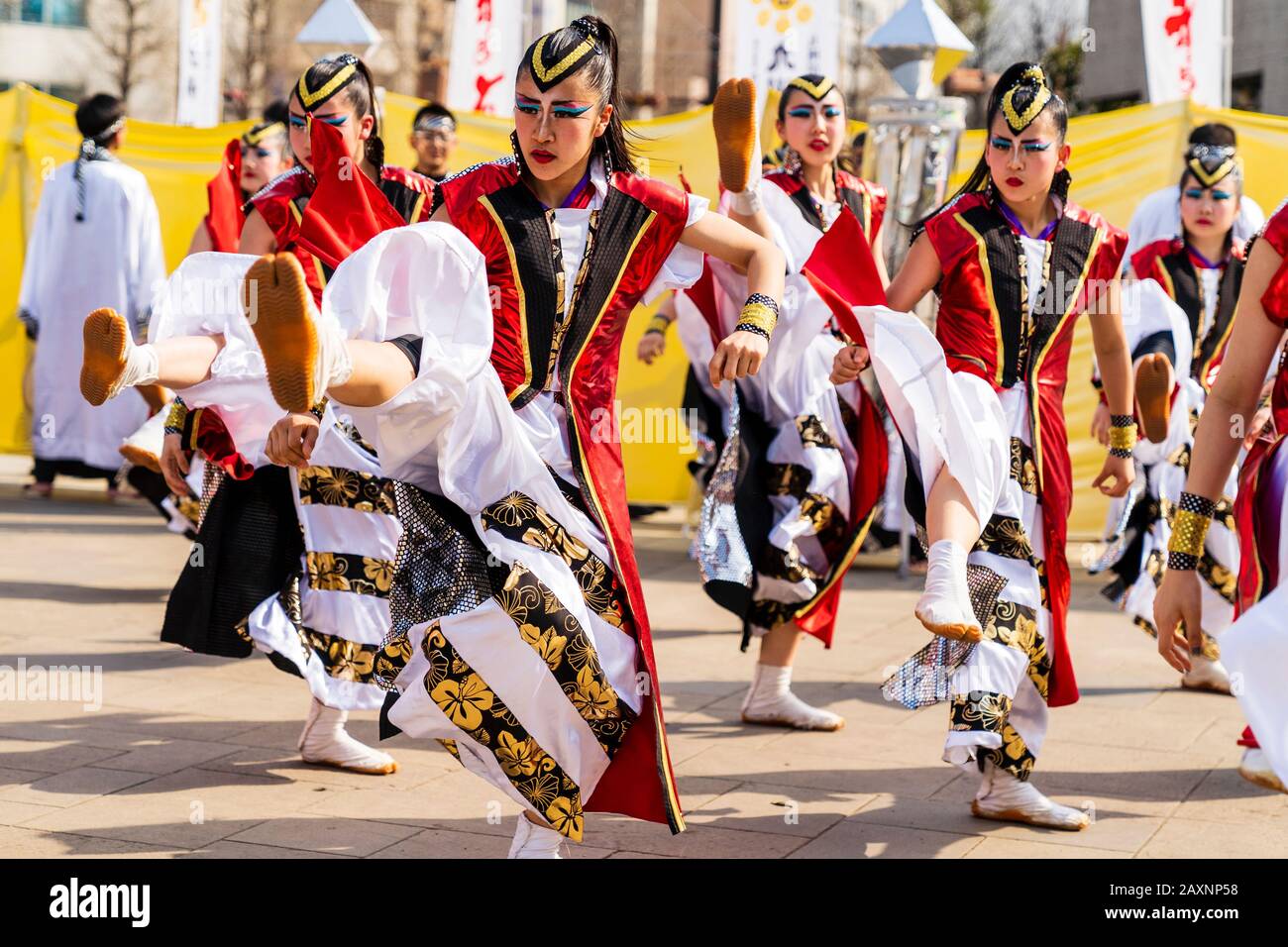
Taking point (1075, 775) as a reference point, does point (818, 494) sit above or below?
above

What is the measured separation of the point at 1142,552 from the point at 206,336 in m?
3.89

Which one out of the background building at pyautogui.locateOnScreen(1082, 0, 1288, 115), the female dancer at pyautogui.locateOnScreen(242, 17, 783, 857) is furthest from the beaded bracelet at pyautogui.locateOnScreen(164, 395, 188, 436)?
the background building at pyautogui.locateOnScreen(1082, 0, 1288, 115)

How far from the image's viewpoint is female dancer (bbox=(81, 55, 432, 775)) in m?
4.44

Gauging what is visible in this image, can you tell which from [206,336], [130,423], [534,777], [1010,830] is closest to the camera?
[534,777]

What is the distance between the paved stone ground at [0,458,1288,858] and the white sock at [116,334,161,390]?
1122 mm

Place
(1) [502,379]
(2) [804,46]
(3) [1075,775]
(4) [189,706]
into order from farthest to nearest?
(2) [804,46] < (4) [189,706] < (3) [1075,775] < (1) [502,379]

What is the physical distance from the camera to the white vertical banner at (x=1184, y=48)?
37.0ft

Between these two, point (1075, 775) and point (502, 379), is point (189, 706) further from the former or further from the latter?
point (1075, 775)

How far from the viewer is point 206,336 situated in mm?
3873

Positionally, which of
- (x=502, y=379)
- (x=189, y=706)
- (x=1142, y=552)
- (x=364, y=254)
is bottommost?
(x=189, y=706)

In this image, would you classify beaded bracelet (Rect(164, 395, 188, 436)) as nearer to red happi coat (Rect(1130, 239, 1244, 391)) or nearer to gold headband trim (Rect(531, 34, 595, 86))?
gold headband trim (Rect(531, 34, 595, 86))

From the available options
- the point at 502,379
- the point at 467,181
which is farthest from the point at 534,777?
the point at 467,181

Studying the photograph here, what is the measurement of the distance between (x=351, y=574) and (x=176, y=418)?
2.06 ft

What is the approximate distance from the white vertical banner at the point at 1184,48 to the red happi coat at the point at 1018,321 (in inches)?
292
